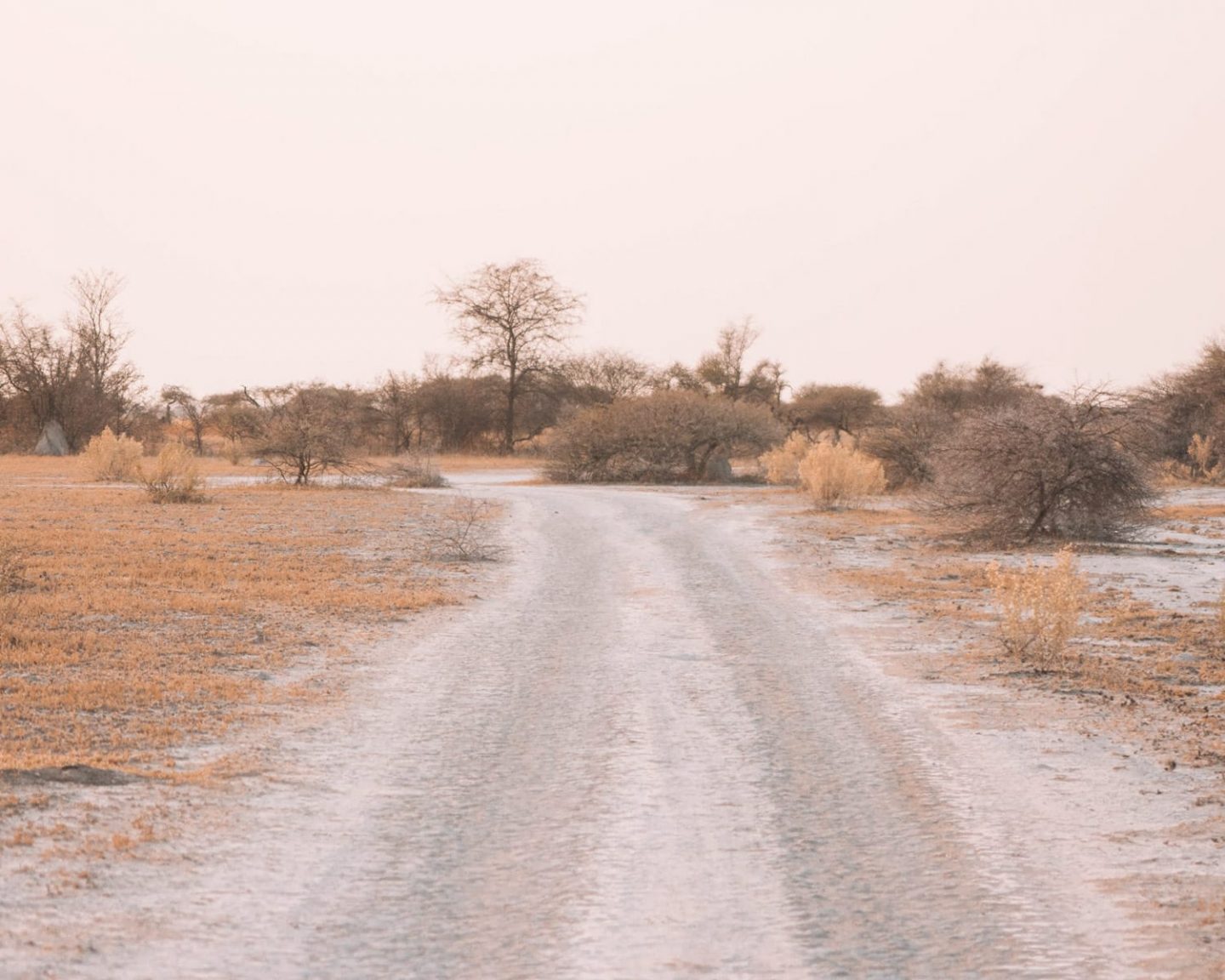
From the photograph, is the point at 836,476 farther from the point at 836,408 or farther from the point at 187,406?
the point at 187,406

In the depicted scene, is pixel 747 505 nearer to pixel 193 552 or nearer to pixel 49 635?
pixel 193 552

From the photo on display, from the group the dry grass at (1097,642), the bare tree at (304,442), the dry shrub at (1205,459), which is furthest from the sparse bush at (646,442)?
the dry grass at (1097,642)

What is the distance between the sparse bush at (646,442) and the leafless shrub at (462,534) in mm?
11630

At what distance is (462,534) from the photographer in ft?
58.3

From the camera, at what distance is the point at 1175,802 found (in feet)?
19.8

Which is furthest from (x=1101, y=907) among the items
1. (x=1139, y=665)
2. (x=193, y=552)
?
(x=193, y=552)

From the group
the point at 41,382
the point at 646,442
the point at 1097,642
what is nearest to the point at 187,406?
the point at 41,382

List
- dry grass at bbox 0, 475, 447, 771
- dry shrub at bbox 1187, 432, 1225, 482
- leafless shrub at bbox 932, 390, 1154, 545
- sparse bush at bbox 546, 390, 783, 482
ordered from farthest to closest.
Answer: sparse bush at bbox 546, 390, 783, 482
dry shrub at bbox 1187, 432, 1225, 482
leafless shrub at bbox 932, 390, 1154, 545
dry grass at bbox 0, 475, 447, 771

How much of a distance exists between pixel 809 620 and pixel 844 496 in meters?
14.0

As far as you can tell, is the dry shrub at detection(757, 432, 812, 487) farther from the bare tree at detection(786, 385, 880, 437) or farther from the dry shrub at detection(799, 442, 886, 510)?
the bare tree at detection(786, 385, 880, 437)

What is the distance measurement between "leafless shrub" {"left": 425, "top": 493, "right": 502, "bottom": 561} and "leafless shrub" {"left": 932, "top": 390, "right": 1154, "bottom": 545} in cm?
724

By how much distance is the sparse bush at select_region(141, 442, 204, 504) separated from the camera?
25.2 meters

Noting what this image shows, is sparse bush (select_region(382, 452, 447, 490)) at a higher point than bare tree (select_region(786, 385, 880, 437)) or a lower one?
lower

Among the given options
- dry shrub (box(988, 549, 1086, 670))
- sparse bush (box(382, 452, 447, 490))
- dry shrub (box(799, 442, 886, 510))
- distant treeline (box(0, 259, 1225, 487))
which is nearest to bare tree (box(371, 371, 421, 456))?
distant treeline (box(0, 259, 1225, 487))
